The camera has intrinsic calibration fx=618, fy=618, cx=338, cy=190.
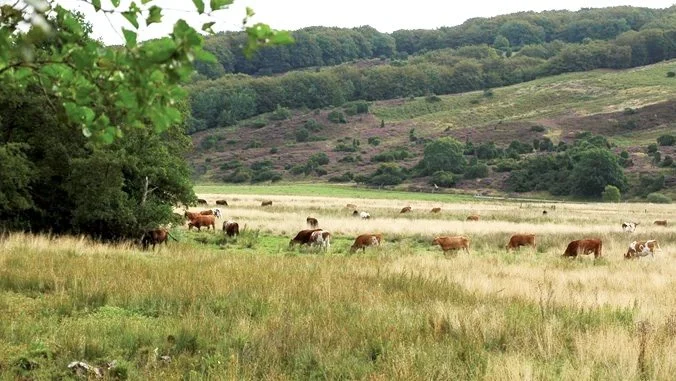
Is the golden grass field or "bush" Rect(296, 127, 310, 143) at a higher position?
"bush" Rect(296, 127, 310, 143)

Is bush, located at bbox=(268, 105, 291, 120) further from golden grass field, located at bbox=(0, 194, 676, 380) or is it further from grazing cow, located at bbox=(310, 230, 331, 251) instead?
golden grass field, located at bbox=(0, 194, 676, 380)

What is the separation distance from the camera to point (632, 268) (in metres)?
17.0

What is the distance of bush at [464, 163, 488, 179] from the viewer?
90438mm

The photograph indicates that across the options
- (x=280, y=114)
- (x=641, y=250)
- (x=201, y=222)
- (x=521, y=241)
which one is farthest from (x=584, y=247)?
(x=280, y=114)

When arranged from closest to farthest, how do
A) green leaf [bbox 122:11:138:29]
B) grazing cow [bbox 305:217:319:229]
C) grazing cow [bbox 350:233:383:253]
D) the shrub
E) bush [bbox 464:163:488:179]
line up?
green leaf [bbox 122:11:138:29], grazing cow [bbox 350:233:383:253], grazing cow [bbox 305:217:319:229], bush [bbox 464:163:488:179], the shrub

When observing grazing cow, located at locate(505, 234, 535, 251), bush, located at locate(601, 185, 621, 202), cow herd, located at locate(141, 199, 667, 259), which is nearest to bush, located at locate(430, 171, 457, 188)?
bush, located at locate(601, 185, 621, 202)

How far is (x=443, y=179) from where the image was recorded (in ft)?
289

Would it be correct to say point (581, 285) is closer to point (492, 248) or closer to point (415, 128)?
point (492, 248)

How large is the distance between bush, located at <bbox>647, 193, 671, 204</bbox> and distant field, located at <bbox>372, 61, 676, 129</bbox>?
53.0m

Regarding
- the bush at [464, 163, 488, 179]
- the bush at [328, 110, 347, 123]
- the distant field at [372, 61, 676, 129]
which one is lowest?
the bush at [464, 163, 488, 179]

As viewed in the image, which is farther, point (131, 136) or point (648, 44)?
point (648, 44)

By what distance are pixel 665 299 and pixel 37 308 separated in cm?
1048

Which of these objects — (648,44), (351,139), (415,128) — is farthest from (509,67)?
(351,139)

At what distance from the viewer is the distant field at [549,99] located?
128m
